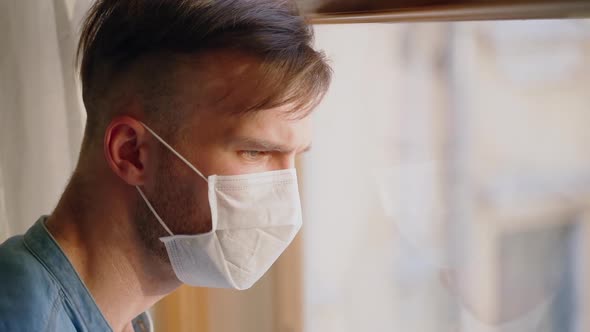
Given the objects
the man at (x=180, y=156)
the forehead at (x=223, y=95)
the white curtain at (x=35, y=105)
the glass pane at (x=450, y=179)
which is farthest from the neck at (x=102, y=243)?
the glass pane at (x=450, y=179)

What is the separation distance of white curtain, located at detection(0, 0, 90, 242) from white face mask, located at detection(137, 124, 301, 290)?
372 mm

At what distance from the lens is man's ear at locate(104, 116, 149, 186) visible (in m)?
1.05

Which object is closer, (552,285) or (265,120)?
(265,120)

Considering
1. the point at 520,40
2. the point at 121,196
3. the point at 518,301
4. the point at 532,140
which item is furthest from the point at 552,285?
the point at 121,196

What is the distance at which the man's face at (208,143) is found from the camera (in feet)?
3.39

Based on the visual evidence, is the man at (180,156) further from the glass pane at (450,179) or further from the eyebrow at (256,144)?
the glass pane at (450,179)

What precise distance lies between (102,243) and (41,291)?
13 centimetres

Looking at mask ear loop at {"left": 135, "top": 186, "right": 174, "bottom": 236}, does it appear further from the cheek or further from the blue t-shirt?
the blue t-shirt

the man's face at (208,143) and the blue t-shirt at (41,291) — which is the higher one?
the man's face at (208,143)

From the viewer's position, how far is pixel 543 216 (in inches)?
46.1

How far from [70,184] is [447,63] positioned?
2.17ft

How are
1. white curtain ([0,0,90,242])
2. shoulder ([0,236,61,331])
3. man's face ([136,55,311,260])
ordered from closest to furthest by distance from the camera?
shoulder ([0,236,61,331]) < man's face ([136,55,311,260]) < white curtain ([0,0,90,242])

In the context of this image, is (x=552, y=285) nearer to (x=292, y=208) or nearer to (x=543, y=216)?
(x=543, y=216)

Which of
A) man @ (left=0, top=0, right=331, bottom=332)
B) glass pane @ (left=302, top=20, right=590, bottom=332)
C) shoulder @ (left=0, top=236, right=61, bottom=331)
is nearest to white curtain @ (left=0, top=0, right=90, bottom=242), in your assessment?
man @ (left=0, top=0, right=331, bottom=332)
